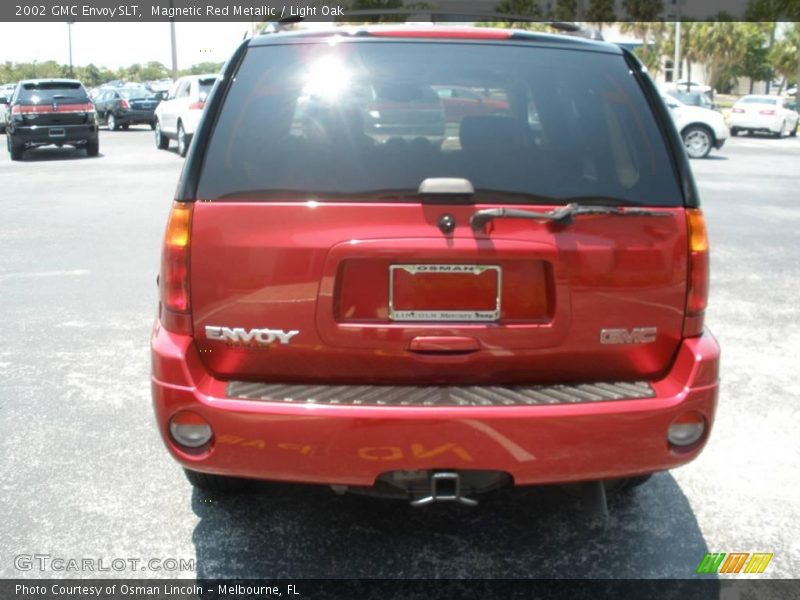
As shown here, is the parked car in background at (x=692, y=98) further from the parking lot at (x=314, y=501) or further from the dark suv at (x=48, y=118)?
the parking lot at (x=314, y=501)

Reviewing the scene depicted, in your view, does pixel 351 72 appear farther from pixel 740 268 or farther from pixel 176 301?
pixel 740 268

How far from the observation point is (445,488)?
2896mm

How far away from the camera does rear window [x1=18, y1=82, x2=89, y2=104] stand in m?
20.5

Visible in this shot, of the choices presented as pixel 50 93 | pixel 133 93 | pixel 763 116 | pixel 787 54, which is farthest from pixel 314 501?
pixel 787 54

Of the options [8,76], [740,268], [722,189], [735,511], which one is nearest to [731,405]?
[735,511]

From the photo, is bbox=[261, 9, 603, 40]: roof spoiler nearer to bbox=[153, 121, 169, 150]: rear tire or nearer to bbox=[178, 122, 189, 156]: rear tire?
bbox=[178, 122, 189, 156]: rear tire

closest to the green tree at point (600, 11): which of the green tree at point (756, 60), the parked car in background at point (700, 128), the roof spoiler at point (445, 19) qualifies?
the green tree at point (756, 60)

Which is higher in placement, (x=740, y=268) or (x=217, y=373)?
(x=217, y=373)

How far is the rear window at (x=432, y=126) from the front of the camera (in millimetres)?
2934

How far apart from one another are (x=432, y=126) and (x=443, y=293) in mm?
745

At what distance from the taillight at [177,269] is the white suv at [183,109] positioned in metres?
15.6

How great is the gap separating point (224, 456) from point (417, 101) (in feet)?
4.73

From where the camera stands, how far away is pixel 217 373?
9.78 ft

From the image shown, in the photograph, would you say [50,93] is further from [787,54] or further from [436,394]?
[787,54]
